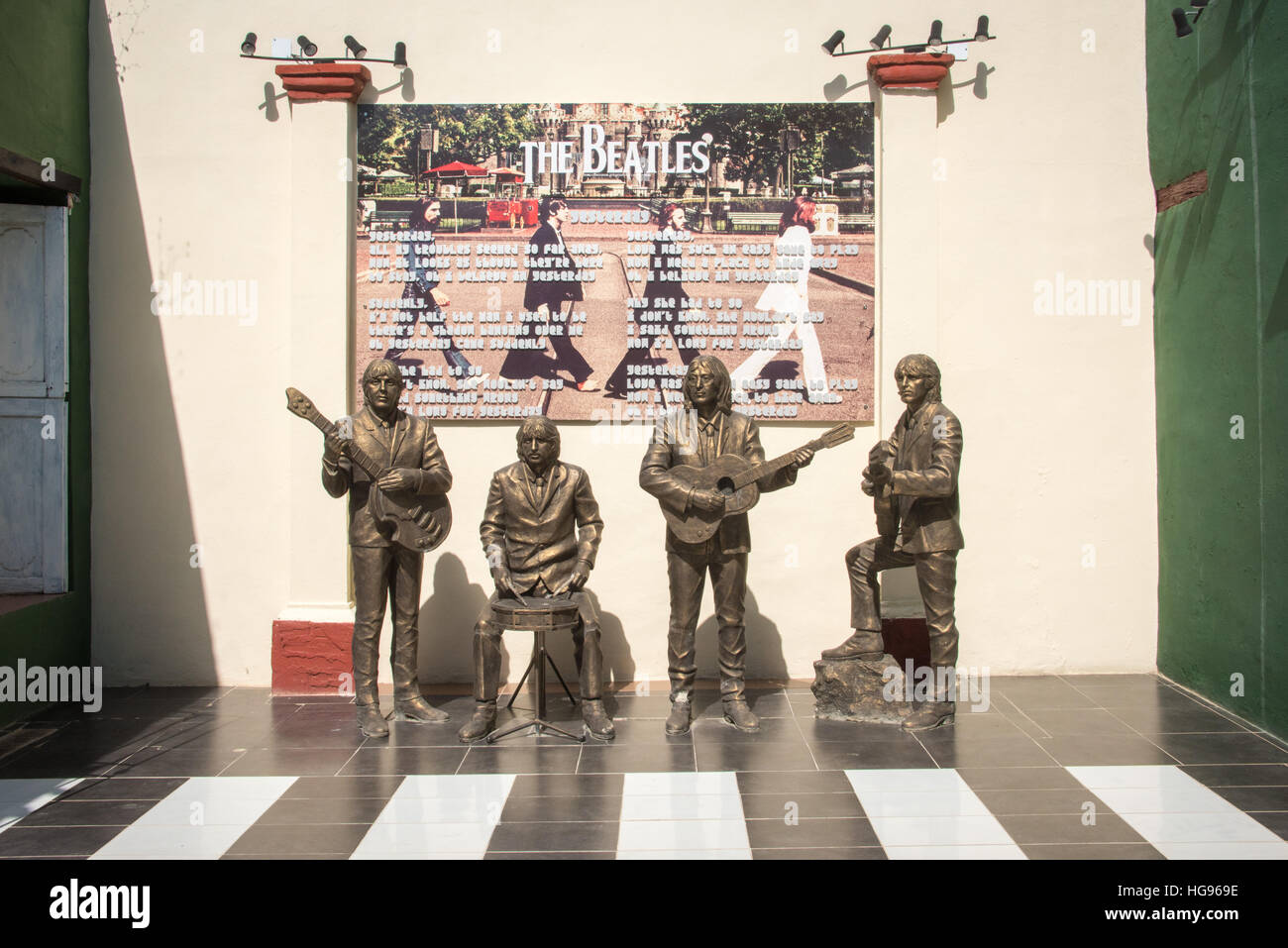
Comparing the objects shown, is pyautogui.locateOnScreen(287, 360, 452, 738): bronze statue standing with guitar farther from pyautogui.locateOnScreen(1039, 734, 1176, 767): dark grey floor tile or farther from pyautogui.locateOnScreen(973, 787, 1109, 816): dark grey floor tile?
pyautogui.locateOnScreen(1039, 734, 1176, 767): dark grey floor tile

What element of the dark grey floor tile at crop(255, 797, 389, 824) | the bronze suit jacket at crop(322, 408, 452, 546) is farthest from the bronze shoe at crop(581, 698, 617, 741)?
the bronze suit jacket at crop(322, 408, 452, 546)

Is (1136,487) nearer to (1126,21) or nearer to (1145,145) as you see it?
(1145,145)

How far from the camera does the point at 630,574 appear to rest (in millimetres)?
7223

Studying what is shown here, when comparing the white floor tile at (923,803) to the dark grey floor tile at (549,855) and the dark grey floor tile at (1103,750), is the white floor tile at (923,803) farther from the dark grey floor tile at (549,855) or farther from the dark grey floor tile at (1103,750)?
the dark grey floor tile at (549,855)

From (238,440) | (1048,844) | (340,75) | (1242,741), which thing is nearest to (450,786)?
(1048,844)

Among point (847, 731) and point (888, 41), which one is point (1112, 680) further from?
point (888, 41)

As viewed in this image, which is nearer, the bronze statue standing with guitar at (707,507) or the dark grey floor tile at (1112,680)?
the bronze statue standing with guitar at (707,507)

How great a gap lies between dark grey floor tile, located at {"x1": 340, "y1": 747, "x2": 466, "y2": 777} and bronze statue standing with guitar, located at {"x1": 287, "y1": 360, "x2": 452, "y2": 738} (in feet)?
1.13

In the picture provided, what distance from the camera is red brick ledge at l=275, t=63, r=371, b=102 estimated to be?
6.99m

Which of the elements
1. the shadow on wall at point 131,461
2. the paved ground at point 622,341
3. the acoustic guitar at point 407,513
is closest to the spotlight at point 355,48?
the paved ground at point 622,341

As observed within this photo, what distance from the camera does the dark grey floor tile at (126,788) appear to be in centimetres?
503

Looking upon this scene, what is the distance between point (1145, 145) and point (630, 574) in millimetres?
4207

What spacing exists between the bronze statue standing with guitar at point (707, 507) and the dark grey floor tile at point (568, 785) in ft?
2.63

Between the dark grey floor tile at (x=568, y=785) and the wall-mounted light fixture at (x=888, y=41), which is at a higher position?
the wall-mounted light fixture at (x=888, y=41)
